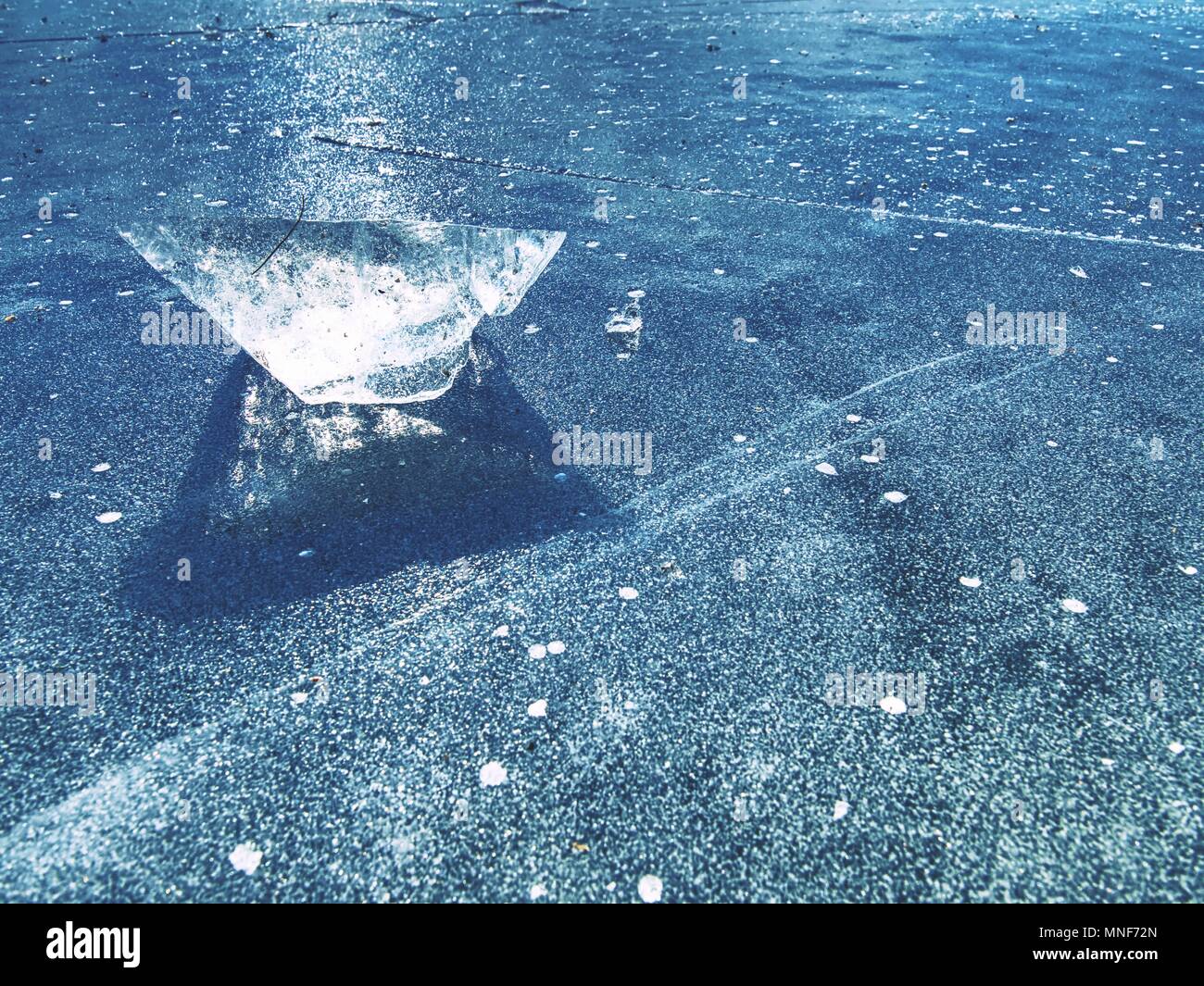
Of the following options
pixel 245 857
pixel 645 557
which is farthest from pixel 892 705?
pixel 245 857

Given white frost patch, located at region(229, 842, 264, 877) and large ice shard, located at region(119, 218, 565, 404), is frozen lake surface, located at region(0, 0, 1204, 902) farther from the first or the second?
large ice shard, located at region(119, 218, 565, 404)

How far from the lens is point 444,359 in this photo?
4066mm

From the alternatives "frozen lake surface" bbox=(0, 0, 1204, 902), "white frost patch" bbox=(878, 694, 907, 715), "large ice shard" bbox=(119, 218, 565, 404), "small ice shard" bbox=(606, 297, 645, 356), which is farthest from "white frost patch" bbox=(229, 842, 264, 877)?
"small ice shard" bbox=(606, 297, 645, 356)

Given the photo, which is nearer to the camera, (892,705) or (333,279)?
(892,705)

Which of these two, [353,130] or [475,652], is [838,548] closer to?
[475,652]

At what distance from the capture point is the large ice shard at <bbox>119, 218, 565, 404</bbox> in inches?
146

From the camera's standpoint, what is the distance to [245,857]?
221 cm

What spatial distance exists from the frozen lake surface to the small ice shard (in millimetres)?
46

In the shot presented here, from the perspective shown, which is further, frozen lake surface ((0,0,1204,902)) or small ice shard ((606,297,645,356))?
small ice shard ((606,297,645,356))

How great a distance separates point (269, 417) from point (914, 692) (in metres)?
2.87

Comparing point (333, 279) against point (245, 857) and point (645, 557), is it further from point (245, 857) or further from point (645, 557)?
point (245, 857)

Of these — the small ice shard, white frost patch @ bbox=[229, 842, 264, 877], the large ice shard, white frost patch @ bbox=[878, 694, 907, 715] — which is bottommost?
white frost patch @ bbox=[229, 842, 264, 877]

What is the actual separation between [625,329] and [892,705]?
269 cm

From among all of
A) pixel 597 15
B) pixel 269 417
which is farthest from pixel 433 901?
pixel 597 15
